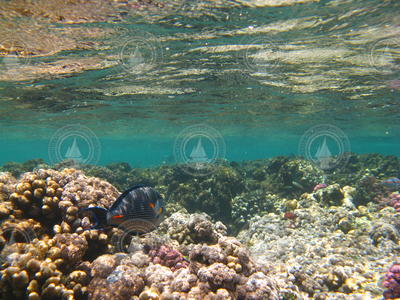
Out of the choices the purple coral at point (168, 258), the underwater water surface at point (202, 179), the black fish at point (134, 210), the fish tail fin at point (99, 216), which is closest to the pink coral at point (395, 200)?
the underwater water surface at point (202, 179)

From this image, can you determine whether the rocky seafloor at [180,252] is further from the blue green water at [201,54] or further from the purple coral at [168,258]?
the blue green water at [201,54]

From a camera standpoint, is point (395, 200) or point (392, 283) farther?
point (395, 200)

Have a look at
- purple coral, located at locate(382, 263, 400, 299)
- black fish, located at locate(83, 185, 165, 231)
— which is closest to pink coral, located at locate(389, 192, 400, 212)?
purple coral, located at locate(382, 263, 400, 299)

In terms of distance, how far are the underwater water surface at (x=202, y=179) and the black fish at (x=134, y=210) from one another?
3cm

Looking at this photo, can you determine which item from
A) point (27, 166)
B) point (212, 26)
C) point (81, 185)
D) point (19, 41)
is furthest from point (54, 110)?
point (81, 185)

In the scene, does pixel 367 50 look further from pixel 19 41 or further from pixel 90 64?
pixel 19 41

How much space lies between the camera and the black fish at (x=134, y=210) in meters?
3.88

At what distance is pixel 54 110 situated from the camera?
86.1ft

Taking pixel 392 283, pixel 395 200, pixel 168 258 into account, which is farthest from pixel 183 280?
pixel 395 200

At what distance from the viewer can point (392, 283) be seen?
5398 millimetres

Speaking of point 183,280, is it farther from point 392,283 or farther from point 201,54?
point 201,54

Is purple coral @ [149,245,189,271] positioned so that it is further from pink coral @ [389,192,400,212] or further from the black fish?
pink coral @ [389,192,400,212]

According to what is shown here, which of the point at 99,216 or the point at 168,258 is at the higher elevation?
the point at 99,216

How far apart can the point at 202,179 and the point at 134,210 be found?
10.7m
